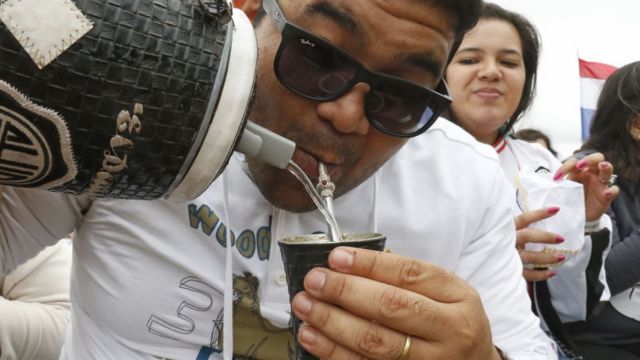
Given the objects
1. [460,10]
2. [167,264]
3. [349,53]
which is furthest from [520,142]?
[167,264]

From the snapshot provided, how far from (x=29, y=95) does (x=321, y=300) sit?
16.1 inches

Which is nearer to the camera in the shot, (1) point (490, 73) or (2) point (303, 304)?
(2) point (303, 304)

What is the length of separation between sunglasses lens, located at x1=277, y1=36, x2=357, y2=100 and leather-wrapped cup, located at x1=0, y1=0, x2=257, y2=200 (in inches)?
12.7

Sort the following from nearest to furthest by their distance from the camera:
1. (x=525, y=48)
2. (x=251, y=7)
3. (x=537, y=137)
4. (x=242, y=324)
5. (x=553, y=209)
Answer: (x=242, y=324)
(x=251, y=7)
(x=553, y=209)
(x=525, y=48)
(x=537, y=137)

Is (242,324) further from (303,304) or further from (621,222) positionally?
(621,222)

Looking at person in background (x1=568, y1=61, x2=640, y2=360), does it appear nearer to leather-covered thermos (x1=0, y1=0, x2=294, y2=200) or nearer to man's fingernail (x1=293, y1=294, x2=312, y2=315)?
man's fingernail (x1=293, y1=294, x2=312, y2=315)

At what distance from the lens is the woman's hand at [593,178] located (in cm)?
205

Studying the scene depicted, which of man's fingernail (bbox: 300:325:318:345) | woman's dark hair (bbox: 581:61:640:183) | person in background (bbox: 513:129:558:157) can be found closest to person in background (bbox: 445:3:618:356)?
woman's dark hair (bbox: 581:61:640:183)

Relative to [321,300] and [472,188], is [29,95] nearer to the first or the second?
[321,300]

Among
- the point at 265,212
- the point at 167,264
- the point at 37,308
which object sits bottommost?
the point at 37,308

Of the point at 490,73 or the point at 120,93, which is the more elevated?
the point at 120,93

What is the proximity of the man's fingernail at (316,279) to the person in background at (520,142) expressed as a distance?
136 cm

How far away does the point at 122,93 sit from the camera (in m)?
0.58

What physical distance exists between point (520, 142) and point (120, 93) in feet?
7.64
